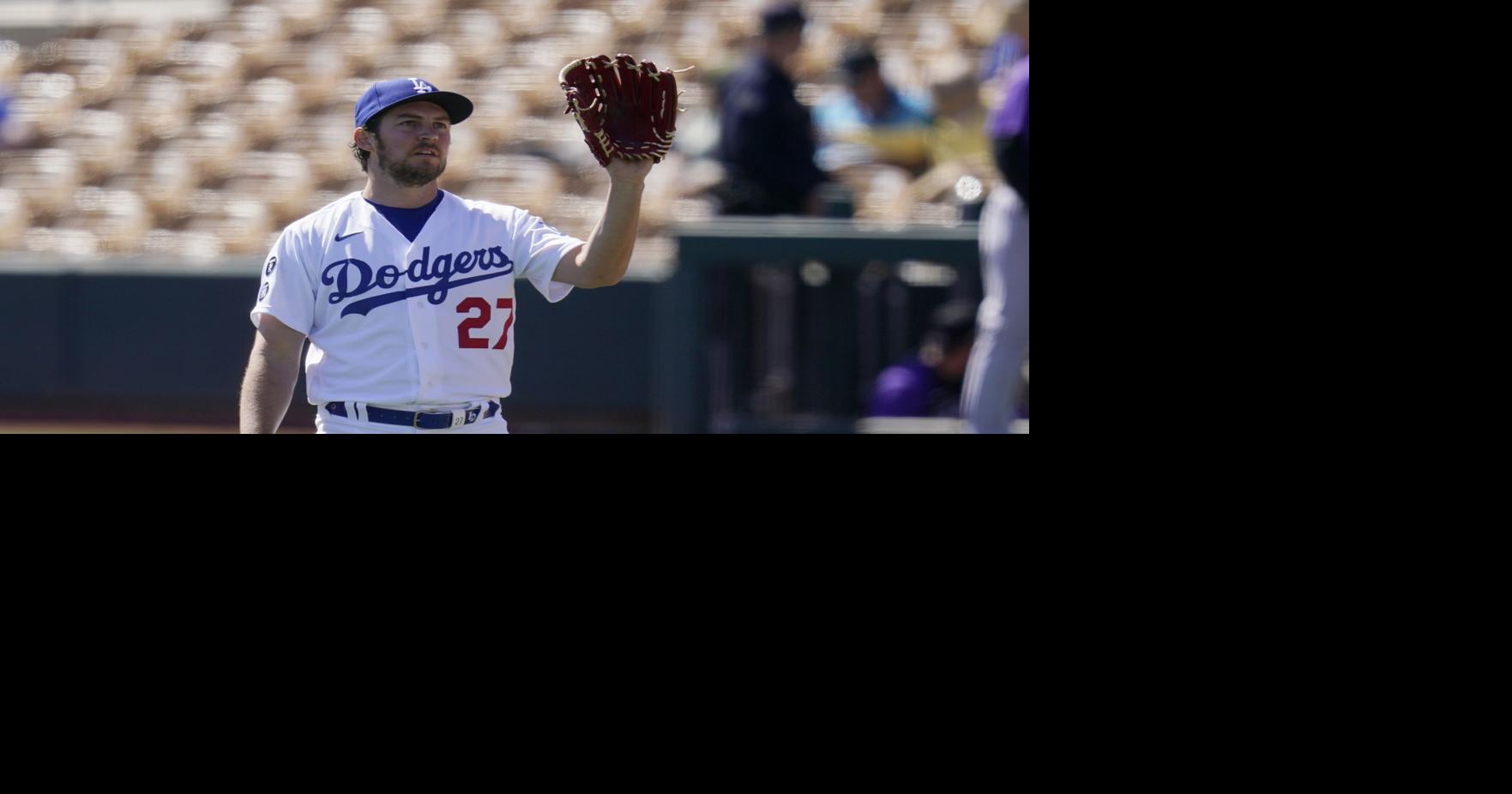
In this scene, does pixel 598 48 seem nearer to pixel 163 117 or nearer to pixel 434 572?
pixel 163 117

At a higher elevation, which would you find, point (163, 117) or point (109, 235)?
point (163, 117)

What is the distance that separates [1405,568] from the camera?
7.71ft

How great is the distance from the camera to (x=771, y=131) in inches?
220

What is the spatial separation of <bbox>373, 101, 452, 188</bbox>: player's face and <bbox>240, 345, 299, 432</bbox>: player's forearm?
0.33m

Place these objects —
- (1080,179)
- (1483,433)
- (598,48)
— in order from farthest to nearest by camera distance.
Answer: (598,48) < (1080,179) < (1483,433)

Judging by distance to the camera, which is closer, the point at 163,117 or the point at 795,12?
the point at 795,12

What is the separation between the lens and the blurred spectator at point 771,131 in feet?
18.2

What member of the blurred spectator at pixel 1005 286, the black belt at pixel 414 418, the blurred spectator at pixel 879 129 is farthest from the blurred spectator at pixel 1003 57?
the black belt at pixel 414 418

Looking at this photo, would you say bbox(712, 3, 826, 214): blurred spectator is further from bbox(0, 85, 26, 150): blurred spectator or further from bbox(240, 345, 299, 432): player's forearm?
bbox(0, 85, 26, 150): blurred spectator

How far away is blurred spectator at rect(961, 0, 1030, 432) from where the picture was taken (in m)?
4.47

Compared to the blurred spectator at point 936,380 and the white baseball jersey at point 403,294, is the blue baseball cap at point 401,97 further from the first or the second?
the blurred spectator at point 936,380

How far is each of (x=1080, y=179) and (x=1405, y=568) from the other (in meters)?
0.68

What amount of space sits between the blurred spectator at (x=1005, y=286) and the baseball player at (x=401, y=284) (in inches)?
78.3

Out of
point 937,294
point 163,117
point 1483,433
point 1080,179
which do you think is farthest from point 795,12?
point 163,117
